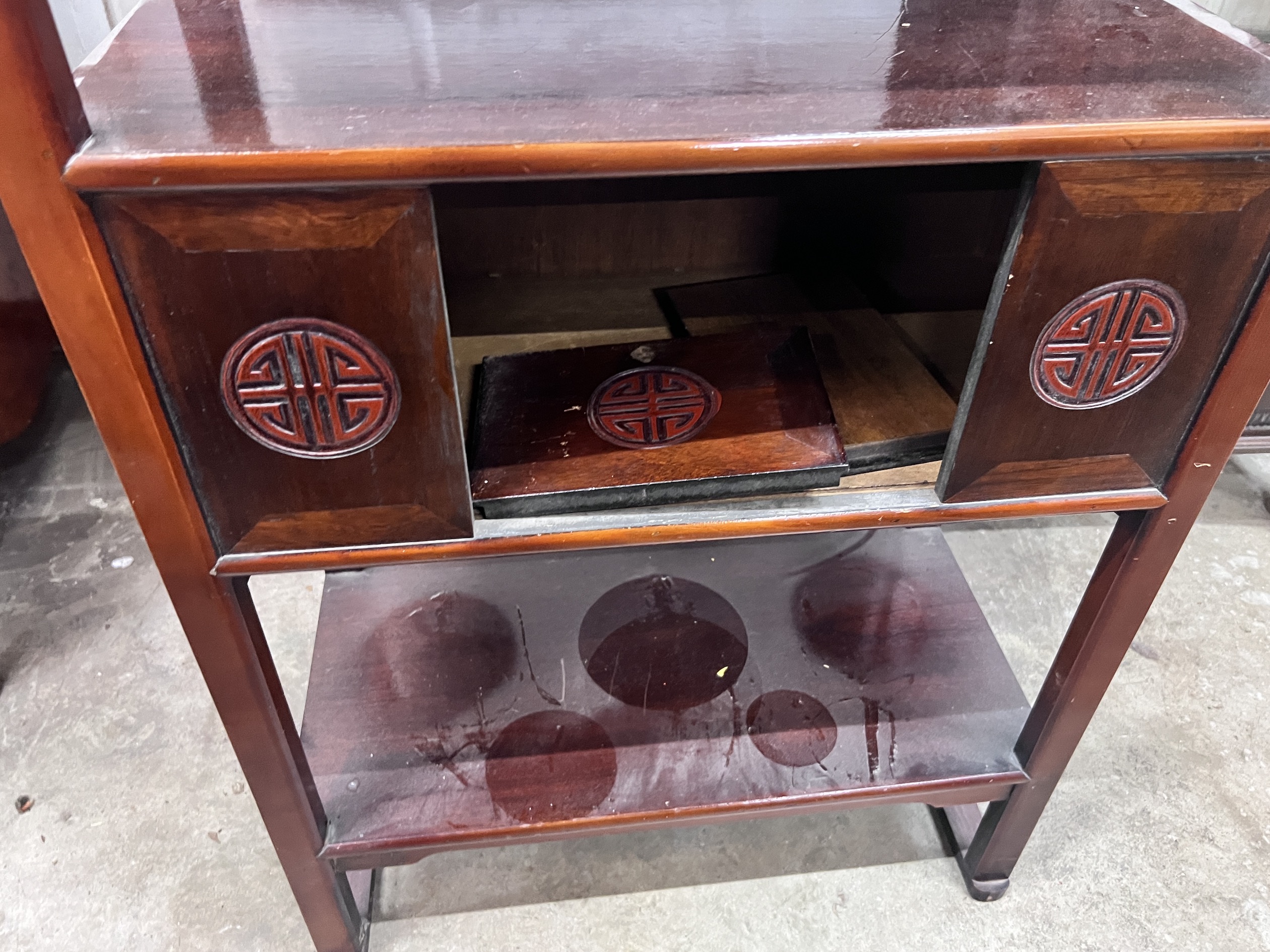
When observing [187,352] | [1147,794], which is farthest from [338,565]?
[1147,794]

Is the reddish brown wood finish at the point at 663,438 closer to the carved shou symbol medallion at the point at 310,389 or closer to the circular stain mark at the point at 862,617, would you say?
the carved shou symbol medallion at the point at 310,389

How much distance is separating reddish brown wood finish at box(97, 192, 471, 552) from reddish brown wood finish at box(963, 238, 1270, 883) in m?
0.55

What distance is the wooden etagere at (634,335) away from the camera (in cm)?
53

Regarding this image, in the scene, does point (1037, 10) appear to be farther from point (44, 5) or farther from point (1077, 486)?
point (44, 5)

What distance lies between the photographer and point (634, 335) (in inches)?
36.4

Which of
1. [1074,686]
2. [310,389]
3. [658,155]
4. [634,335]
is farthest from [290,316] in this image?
[1074,686]

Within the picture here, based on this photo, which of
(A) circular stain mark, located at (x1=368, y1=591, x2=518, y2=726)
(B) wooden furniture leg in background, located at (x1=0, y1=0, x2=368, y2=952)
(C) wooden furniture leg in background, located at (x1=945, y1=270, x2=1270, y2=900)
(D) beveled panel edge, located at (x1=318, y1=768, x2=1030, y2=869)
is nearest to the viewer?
(B) wooden furniture leg in background, located at (x1=0, y1=0, x2=368, y2=952)

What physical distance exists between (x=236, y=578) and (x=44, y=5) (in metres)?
0.39

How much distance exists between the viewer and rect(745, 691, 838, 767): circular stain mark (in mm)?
1005

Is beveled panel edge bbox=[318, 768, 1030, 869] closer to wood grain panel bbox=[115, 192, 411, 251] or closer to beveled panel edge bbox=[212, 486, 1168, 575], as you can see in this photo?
beveled panel edge bbox=[212, 486, 1168, 575]

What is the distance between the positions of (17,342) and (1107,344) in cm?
155

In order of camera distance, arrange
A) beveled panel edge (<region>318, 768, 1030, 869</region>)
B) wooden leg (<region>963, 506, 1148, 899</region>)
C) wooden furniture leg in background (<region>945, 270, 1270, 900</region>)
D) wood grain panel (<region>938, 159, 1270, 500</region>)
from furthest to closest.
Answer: beveled panel edge (<region>318, 768, 1030, 869</region>) → wooden leg (<region>963, 506, 1148, 899</region>) → wooden furniture leg in background (<region>945, 270, 1270, 900</region>) → wood grain panel (<region>938, 159, 1270, 500</region>)

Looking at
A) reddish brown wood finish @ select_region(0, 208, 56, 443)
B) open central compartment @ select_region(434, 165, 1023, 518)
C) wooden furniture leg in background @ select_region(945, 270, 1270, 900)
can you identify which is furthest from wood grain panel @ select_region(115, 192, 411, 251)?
reddish brown wood finish @ select_region(0, 208, 56, 443)

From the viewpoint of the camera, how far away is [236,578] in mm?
707
